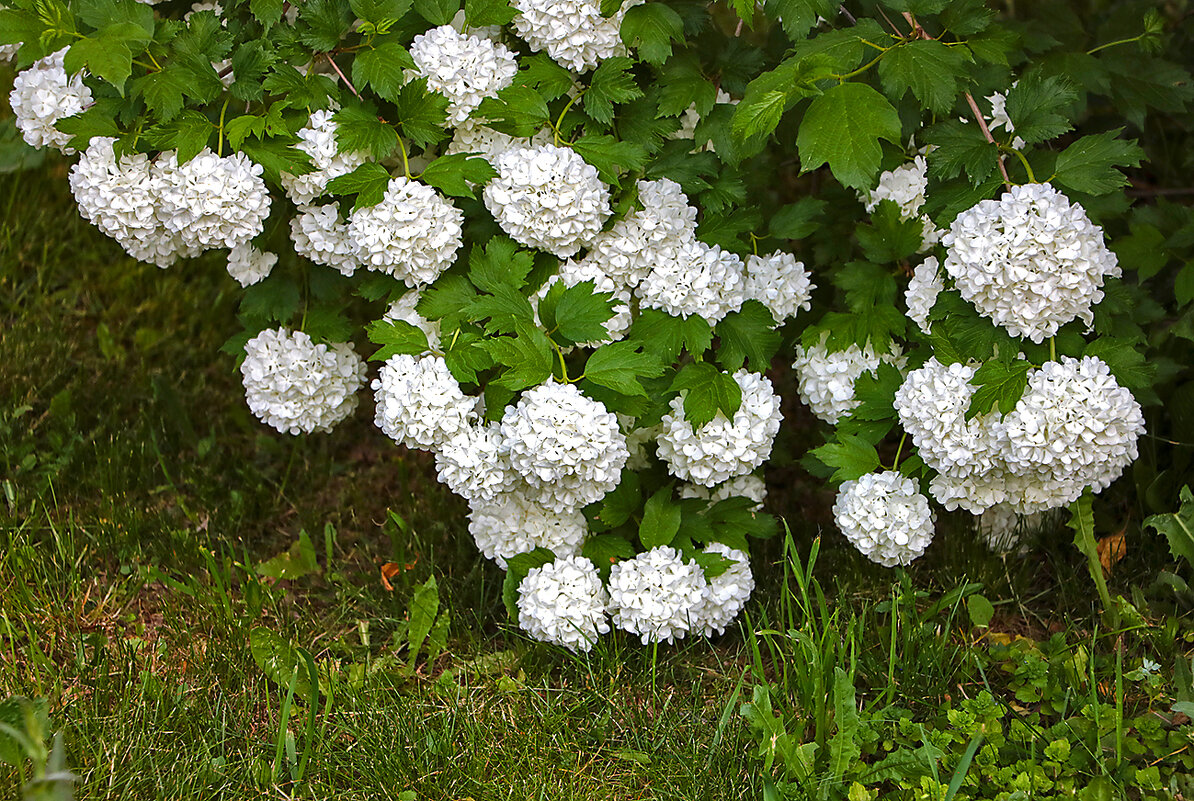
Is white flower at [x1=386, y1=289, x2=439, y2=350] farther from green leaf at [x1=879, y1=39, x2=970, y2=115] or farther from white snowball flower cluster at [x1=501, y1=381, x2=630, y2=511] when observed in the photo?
green leaf at [x1=879, y1=39, x2=970, y2=115]

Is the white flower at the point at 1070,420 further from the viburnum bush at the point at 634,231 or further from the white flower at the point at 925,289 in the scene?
the white flower at the point at 925,289

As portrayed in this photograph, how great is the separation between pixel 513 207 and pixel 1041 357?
1.03 metres

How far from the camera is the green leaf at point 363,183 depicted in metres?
2.14

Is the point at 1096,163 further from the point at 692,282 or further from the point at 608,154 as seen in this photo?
the point at 608,154

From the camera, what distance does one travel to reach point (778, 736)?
210cm

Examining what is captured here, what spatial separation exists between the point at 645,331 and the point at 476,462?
16.6 inches

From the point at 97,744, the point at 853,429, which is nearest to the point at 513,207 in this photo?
the point at 853,429

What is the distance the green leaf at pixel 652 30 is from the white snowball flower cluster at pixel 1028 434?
0.79m

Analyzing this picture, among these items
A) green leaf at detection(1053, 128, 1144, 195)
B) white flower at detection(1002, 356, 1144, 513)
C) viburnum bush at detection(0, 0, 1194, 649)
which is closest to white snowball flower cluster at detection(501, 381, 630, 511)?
viburnum bush at detection(0, 0, 1194, 649)

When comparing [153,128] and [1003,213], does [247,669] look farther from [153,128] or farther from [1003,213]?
[1003,213]

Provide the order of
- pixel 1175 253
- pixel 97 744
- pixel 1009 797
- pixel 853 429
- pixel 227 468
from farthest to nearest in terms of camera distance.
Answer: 1. pixel 227 468
2. pixel 1175 253
3. pixel 853 429
4. pixel 97 744
5. pixel 1009 797

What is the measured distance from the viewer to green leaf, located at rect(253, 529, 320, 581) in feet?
8.80

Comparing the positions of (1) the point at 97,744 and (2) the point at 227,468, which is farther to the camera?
(2) the point at 227,468

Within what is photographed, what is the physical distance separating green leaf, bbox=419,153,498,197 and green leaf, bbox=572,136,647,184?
0.18 m
